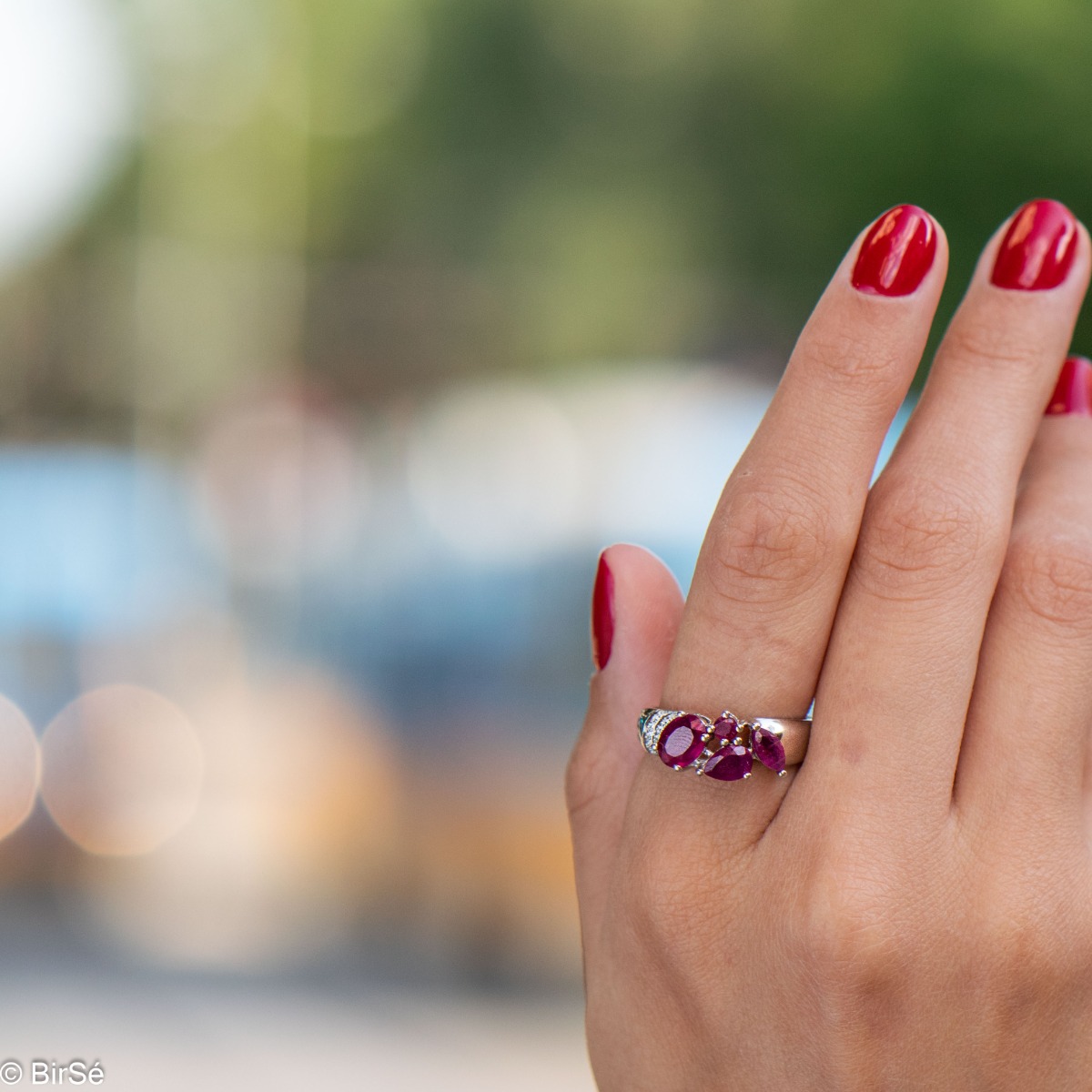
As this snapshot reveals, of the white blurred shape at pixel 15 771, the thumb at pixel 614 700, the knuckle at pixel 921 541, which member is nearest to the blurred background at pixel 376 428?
the white blurred shape at pixel 15 771

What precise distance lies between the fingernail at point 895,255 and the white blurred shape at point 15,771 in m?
6.40

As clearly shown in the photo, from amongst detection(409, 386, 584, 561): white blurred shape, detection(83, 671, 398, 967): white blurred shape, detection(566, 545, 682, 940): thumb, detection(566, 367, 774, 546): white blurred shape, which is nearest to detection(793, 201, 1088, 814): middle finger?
detection(566, 545, 682, 940): thumb

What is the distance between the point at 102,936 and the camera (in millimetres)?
6613

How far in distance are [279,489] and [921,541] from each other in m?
9.92

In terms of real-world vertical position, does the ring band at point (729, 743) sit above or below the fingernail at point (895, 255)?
below

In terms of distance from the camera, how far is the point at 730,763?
1.04 m

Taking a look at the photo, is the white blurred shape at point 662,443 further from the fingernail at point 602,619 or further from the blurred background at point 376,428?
the fingernail at point 602,619

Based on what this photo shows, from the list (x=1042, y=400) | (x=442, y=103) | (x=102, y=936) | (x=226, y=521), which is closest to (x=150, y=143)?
(x=442, y=103)

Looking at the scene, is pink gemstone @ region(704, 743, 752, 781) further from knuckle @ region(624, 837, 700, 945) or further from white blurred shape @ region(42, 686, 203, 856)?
white blurred shape @ region(42, 686, 203, 856)

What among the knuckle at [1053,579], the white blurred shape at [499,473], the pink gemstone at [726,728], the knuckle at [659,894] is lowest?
the white blurred shape at [499,473]

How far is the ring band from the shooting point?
1.04 meters

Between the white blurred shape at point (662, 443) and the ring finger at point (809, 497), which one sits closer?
the ring finger at point (809, 497)

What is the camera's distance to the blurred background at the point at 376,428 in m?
6.23

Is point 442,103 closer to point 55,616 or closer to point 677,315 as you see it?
point 677,315
